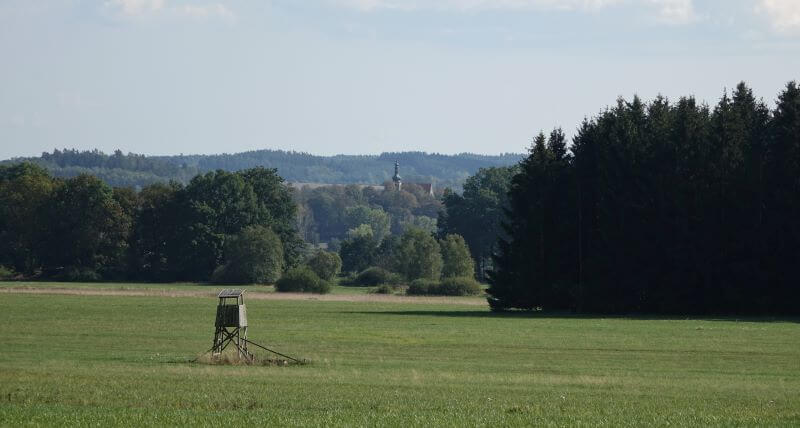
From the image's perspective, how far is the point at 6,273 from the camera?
13062cm

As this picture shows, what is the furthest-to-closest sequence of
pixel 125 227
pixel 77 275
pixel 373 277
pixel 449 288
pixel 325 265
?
pixel 125 227 → pixel 373 277 → pixel 77 275 → pixel 325 265 → pixel 449 288

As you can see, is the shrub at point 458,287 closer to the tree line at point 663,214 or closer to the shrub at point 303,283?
the shrub at point 303,283

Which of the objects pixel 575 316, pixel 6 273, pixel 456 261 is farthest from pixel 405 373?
pixel 6 273

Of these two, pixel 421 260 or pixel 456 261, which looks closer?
pixel 456 261

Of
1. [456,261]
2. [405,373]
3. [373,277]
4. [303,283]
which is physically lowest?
[405,373]

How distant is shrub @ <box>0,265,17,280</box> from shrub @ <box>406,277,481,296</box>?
158 feet

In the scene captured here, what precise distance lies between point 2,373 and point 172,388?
5.33 m

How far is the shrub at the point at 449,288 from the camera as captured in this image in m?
110

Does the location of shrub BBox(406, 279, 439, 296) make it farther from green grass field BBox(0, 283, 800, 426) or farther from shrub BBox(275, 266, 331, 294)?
green grass field BBox(0, 283, 800, 426)

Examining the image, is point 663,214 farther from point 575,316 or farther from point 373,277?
point 373,277

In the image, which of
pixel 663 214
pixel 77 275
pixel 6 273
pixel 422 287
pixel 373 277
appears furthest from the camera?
pixel 373 277

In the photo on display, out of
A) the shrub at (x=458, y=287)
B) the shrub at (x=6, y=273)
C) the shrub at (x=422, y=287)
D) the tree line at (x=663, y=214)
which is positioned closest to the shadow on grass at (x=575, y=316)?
the tree line at (x=663, y=214)

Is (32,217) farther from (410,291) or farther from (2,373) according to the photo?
(2,373)

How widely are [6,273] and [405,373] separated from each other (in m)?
106
